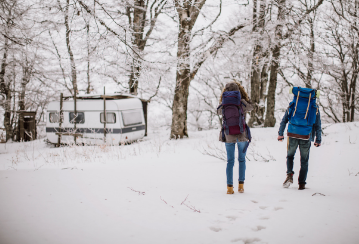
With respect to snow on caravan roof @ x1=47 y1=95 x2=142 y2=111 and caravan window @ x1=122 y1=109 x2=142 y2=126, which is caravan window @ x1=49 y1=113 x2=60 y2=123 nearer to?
snow on caravan roof @ x1=47 y1=95 x2=142 y2=111

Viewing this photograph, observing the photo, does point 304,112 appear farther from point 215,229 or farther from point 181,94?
point 181,94

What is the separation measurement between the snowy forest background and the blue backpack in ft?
10.5

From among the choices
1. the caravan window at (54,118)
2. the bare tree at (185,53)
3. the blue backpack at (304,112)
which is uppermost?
the bare tree at (185,53)

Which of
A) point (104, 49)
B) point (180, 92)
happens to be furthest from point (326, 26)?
point (104, 49)

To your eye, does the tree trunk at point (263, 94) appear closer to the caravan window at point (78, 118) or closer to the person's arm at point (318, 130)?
the caravan window at point (78, 118)

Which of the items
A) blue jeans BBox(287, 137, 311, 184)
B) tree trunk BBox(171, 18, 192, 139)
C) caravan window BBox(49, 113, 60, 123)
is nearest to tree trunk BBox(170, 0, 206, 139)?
tree trunk BBox(171, 18, 192, 139)

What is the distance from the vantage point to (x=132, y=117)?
12.4 meters

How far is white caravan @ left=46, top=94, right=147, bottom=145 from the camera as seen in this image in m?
11.5

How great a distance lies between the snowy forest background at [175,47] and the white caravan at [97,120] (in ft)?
5.70

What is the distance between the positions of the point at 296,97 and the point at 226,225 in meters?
2.29

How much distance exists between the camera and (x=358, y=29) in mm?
11820

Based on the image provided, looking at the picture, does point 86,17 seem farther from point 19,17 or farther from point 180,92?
point 180,92

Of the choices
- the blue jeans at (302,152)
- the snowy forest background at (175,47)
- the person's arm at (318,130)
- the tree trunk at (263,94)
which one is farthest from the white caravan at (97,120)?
the person's arm at (318,130)

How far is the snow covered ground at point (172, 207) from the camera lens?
7.25ft
